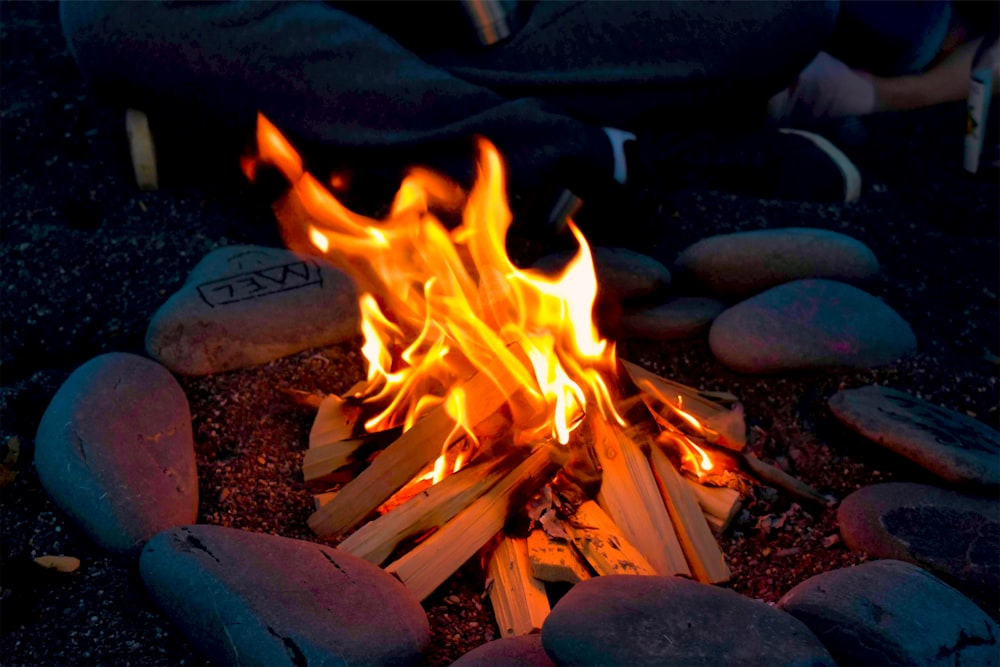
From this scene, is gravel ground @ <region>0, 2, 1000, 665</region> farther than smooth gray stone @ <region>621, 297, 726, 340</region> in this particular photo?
No

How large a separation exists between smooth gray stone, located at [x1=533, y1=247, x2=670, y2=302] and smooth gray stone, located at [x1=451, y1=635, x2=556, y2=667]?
1.18m

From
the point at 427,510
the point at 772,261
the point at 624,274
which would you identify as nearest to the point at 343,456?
the point at 427,510

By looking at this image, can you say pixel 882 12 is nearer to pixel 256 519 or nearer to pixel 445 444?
pixel 445 444

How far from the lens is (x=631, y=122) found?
3342mm

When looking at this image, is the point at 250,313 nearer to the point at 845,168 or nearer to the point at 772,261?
the point at 772,261

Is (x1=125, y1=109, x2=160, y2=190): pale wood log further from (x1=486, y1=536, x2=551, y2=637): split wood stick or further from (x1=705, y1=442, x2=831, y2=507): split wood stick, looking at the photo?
(x1=705, y1=442, x2=831, y2=507): split wood stick

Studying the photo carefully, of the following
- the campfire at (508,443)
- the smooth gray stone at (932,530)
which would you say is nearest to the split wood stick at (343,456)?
the campfire at (508,443)

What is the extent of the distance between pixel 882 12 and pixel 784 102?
0.47 meters

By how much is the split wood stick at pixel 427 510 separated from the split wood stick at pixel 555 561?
16 cm

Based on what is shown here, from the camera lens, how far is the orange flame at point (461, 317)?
2.14 metres

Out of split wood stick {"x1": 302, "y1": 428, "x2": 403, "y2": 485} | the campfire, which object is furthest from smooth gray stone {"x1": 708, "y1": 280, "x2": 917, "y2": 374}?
split wood stick {"x1": 302, "y1": 428, "x2": 403, "y2": 485}

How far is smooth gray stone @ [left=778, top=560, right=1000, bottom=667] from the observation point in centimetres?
158

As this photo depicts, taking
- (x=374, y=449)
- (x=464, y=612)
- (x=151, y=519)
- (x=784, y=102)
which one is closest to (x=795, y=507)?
(x=464, y=612)

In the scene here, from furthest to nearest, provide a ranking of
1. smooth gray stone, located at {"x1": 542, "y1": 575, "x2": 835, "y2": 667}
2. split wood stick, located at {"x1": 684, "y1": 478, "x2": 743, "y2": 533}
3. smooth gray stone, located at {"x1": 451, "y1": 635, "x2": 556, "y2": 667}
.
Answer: split wood stick, located at {"x1": 684, "y1": 478, "x2": 743, "y2": 533} < smooth gray stone, located at {"x1": 451, "y1": 635, "x2": 556, "y2": 667} < smooth gray stone, located at {"x1": 542, "y1": 575, "x2": 835, "y2": 667}
